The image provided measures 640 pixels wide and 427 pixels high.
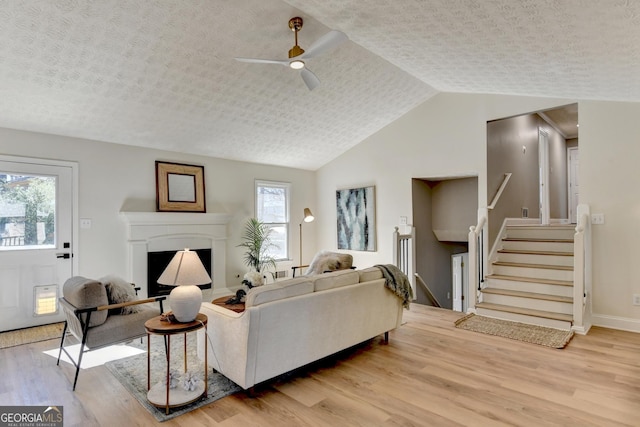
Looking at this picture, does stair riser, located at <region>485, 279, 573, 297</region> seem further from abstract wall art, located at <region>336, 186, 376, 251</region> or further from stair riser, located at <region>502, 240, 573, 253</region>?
abstract wall art, located at <region>336, 186, 376, 251</region>

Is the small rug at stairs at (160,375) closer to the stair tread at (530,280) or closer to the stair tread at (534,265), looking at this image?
the stair tread at (530,280)

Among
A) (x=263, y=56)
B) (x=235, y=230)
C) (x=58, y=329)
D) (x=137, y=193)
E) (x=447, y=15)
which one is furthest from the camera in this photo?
(x=235, y=230)

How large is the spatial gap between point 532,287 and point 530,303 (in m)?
0.28

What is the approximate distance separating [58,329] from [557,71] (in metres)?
6.10

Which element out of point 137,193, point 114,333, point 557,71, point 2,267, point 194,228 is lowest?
point 114,333

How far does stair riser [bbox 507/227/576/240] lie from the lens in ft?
17.4

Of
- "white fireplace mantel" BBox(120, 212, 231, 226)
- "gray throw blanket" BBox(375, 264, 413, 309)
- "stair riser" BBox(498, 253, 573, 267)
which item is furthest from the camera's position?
"white fireplace mantel" BBox(120, 212, 231, 226)

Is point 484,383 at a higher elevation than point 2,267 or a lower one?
lower

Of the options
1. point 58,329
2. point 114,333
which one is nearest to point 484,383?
point 114,333

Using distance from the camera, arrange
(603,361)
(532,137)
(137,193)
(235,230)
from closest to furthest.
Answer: (603,361) < (137,193) < (235,230) < (532,137)

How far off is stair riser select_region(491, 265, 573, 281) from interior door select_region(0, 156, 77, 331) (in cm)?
588

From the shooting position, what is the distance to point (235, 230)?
249 inches

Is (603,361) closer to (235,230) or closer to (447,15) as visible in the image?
(447,15)

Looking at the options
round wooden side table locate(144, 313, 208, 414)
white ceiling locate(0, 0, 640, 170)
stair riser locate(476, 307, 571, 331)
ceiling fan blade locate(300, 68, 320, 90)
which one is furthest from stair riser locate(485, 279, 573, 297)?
round wooden side table locate(144, 313, 208, 414)
